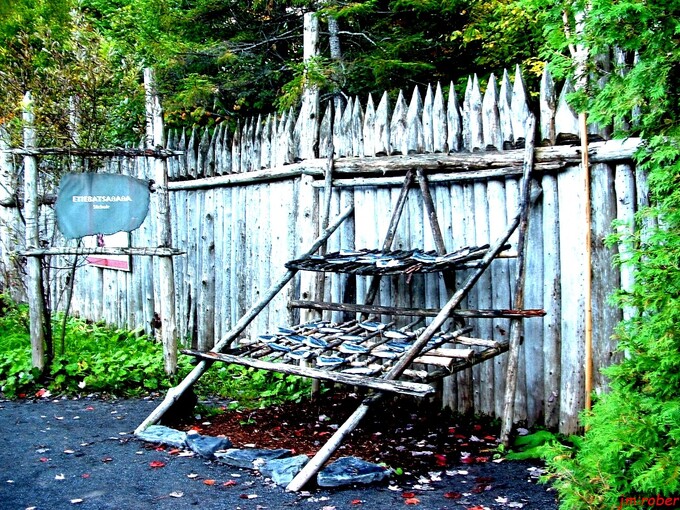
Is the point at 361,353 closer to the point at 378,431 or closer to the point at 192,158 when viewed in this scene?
the point at 378,431

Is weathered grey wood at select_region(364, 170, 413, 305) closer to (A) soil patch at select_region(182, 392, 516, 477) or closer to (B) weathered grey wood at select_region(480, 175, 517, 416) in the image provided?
(B) weathered grey wood at select_region(480, 175, 517, 416)

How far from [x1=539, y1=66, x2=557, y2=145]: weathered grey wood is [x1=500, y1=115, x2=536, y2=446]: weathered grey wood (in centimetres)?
9

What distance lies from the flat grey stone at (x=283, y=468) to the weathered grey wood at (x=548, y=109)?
2.96 metres

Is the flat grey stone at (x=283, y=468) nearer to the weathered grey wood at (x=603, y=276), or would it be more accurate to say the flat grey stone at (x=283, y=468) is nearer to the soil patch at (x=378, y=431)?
the soil patch at (x=378, y=431)

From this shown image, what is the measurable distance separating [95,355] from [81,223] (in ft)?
5.38

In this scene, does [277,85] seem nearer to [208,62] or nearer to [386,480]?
[208,62]

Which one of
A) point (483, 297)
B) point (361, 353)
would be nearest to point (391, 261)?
point (361, 353)

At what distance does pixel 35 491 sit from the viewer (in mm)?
4445

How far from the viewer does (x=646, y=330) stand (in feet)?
11.8

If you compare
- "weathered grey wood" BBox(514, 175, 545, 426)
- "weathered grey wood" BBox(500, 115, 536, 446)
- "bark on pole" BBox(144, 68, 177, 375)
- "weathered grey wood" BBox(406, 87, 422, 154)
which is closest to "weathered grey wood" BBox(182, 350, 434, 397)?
"weathered grey wood" BBox(500, 115, 536, 446)

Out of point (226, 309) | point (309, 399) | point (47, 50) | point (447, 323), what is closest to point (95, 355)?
point (226, 309)

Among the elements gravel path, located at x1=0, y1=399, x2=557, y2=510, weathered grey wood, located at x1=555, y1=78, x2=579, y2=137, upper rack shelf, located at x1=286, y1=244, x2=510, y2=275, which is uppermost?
weathered grey wood, located at x1=555, y1=78, x2=579, y2=137

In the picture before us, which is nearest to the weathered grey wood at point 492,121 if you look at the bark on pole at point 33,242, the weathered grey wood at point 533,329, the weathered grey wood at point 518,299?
the weathered grey wood at point 518,299

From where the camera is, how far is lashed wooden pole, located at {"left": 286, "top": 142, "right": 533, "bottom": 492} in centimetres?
438
